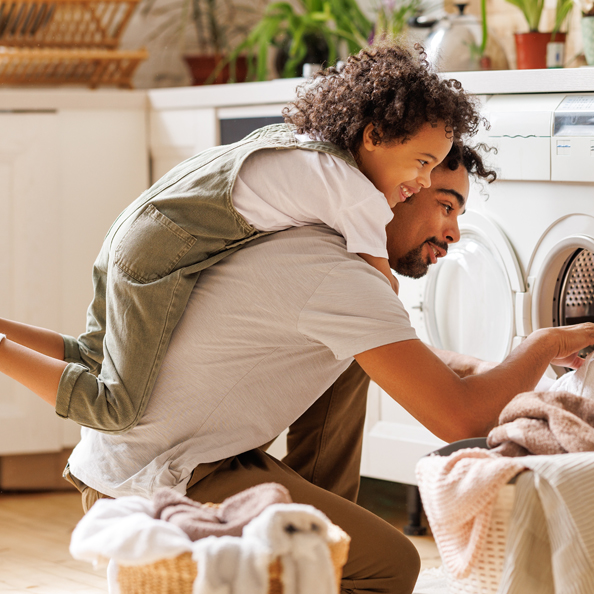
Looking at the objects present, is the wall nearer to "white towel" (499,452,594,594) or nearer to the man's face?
the man's face

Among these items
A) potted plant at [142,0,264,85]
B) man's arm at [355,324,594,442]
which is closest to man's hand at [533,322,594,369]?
man's arm at [355,324,594,442]

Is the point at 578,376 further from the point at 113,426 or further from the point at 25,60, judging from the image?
the point at 25,60

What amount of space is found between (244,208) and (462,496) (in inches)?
20.4

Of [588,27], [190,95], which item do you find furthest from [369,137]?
[190,95]

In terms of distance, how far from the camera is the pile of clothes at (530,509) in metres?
0.95

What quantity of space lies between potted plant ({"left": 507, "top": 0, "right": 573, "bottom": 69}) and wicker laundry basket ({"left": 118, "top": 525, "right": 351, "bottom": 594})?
1.48 metres

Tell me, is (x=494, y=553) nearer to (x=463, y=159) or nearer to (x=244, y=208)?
(x=244, y=208)

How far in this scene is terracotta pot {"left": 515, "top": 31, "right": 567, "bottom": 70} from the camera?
2.07m

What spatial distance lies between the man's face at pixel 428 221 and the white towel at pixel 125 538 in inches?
29.0

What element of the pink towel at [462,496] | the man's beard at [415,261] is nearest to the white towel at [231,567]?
the pink towel at [462,496]

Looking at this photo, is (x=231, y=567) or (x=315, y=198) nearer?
(x=231, y=567)

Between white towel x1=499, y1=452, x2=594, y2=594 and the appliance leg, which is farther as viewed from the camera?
the appliance leg

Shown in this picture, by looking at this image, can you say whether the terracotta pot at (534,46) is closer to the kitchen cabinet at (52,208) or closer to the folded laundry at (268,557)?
the kitchen cabinet at (52,208)

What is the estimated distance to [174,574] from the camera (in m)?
0.91
